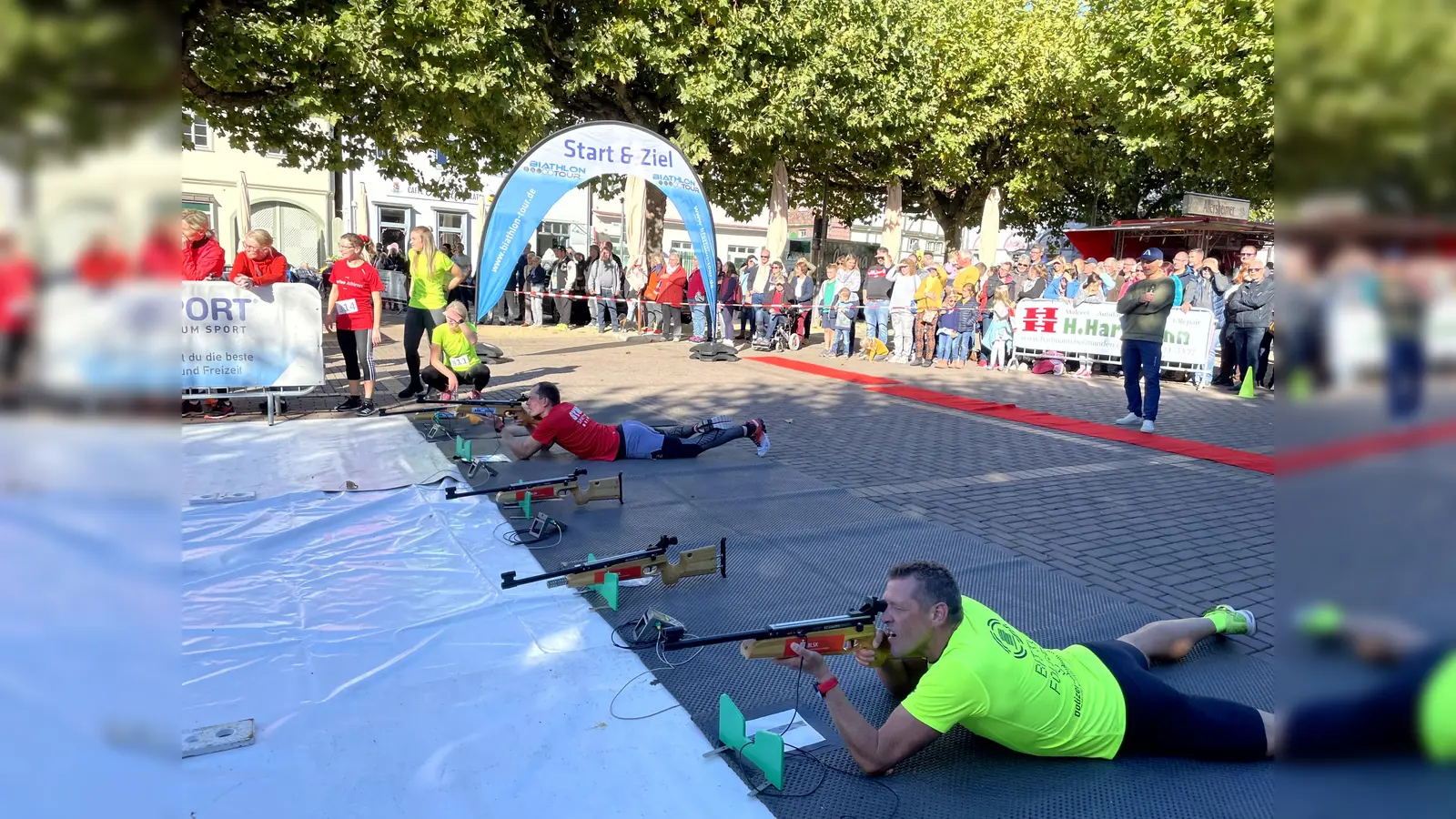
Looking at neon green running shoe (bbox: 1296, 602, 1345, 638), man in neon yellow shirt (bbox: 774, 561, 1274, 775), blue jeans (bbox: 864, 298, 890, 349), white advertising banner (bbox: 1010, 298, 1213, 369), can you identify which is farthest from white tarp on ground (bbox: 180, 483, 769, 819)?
blue jeans (bbox: 864, 298, 890, 349)

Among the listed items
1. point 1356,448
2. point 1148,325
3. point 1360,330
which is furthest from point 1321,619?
point 1148,325

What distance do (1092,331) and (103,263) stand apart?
14127mm

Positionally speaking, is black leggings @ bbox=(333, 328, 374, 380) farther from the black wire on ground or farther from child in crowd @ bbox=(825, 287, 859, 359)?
child in crowd @ bbox=(825, 287, 859, 359)

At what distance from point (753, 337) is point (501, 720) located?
14514 millimetres

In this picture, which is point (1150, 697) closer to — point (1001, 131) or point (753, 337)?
point (753, 337)

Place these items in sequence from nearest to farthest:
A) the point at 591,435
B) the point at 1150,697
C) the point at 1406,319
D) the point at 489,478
Result: the point at 1406,319 < the point at 1150,697 < the point at 489,478 < the point at 591,435

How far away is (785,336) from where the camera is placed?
17.2 m

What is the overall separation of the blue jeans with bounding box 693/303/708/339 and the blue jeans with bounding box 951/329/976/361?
15.8ft

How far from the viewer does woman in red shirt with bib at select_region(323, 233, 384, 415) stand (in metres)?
7.99

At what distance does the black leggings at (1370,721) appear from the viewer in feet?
2.55

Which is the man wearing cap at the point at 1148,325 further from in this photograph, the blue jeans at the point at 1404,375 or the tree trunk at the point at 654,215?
the tree trunk at the point at 654,215

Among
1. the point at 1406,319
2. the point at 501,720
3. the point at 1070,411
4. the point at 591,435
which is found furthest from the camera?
the point at 1070,411

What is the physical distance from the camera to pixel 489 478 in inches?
243

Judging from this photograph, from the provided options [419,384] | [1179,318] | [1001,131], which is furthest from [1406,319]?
[1001,131]
